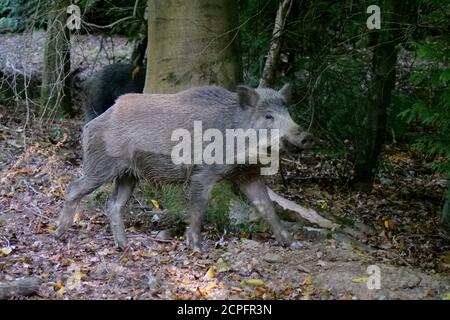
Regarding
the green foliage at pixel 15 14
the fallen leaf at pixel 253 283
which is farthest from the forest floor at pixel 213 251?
the green foliage at pixel 15 14

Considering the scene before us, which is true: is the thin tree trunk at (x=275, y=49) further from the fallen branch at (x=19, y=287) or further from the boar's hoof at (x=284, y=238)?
the fallen branch at (x=19, y=287)

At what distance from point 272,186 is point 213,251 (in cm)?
294

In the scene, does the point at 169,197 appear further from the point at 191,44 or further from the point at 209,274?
the point at 209,274

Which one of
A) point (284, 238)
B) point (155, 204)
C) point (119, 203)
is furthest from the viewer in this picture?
point (155, 204)

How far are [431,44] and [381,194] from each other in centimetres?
351

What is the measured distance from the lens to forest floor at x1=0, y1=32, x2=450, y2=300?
17.7ft

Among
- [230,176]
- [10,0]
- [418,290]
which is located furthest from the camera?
[10,0]

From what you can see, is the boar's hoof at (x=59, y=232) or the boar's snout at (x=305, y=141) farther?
the boar's hoof at (x=59, y=232)

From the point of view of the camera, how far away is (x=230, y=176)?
6.52 m

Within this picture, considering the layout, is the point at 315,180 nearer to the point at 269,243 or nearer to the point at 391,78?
the point at 391,78

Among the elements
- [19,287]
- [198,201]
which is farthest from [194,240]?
[19,287]

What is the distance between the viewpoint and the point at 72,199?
6.71 meters

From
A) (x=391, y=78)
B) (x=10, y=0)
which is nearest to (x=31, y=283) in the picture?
(x=391, y=78)

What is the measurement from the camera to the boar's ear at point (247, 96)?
6258 millimetres
